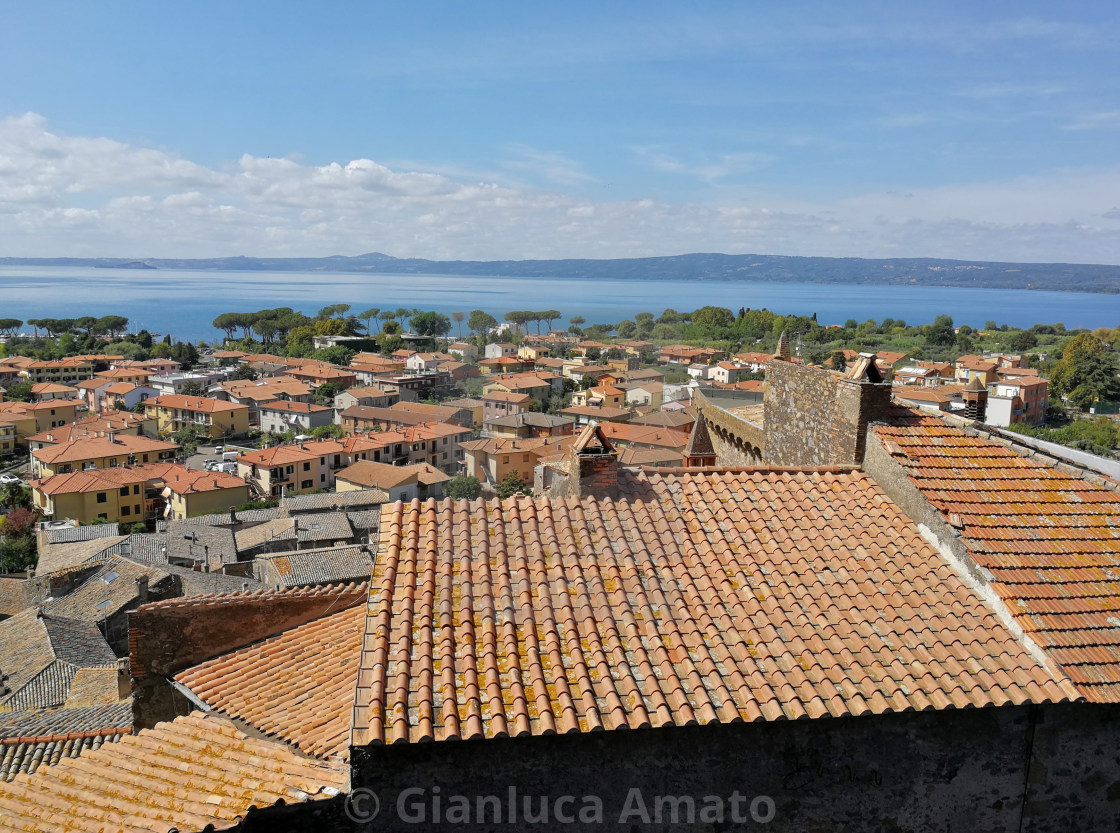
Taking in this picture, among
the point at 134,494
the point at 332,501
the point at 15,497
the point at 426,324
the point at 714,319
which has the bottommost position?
the point at 15,497

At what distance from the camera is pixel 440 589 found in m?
5.71

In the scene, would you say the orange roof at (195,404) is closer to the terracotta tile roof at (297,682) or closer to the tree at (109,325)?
the tree at (109,325)

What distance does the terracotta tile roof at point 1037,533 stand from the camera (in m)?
5.64

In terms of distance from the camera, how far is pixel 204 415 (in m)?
72.2

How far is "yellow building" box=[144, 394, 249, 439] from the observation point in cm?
7206

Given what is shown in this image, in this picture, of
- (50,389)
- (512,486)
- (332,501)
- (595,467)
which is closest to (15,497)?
(332,501)

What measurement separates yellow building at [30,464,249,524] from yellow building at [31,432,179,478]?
3.86 m

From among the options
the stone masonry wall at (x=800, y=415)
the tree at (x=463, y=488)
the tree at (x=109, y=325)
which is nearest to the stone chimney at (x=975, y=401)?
the stone masonry wall at (x=800, y=415)

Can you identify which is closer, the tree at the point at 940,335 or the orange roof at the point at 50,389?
the orange roof at the point at 50,389

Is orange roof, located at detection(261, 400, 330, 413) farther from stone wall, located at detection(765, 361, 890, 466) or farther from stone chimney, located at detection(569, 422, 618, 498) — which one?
stone chimney, located at detection(569, 422, 618, 498)

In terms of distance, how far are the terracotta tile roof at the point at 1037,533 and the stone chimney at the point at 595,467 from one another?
268cm

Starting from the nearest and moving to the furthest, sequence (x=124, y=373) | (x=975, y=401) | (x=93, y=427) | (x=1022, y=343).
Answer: (x=975, y=401)
(x=93, y=427)
(x=124, y=373)
(x=1022, y=343)

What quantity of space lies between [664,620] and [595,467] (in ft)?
6.05

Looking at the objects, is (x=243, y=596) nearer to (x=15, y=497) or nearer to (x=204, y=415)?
(x=15, y=497)
